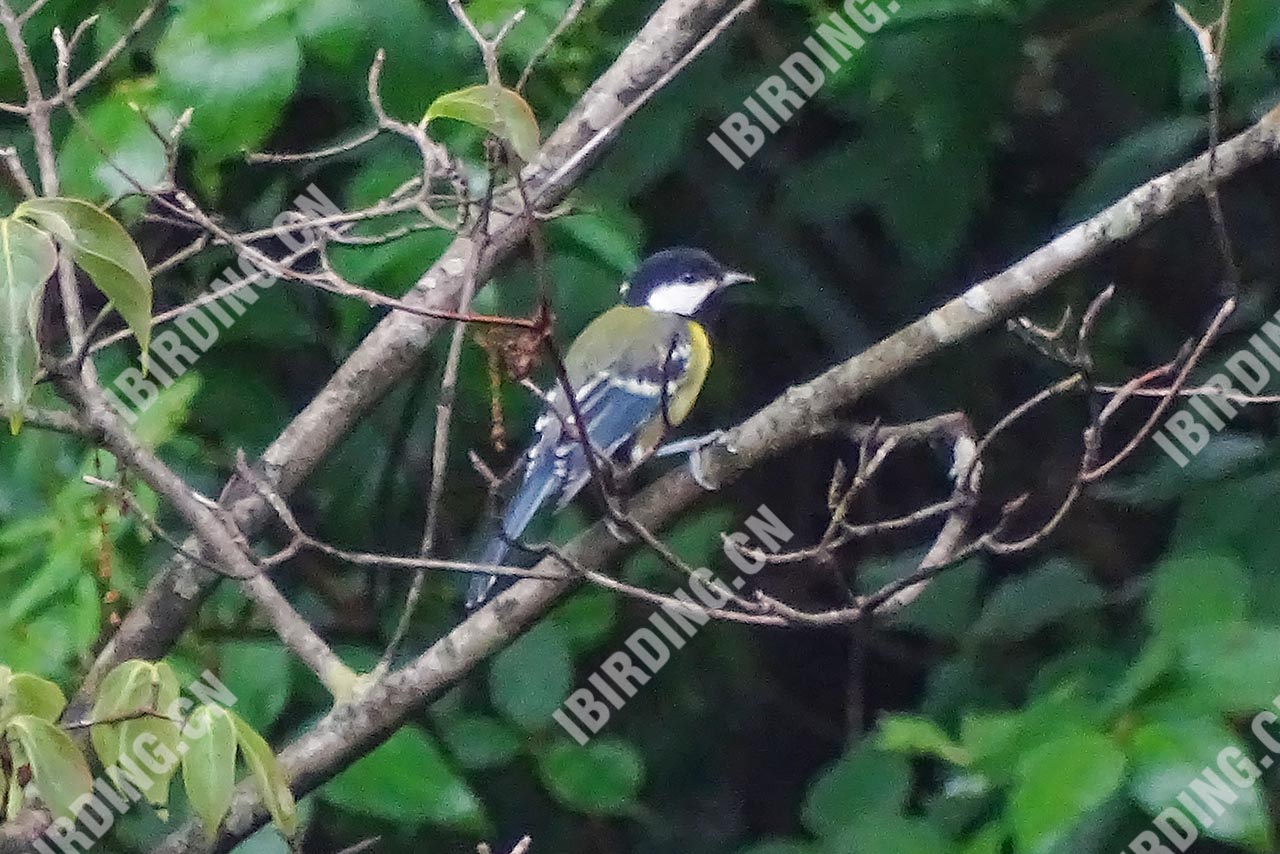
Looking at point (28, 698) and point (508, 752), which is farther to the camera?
point (508, 752)

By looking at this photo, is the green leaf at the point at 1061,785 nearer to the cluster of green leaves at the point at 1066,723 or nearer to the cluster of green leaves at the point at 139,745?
the cluster of green leaves at the point at 1066,723

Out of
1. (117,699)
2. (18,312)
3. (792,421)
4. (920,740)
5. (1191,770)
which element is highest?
(18,312)

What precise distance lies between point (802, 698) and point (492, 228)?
1.07m

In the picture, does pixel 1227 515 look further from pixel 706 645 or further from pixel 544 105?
pixel 544 105

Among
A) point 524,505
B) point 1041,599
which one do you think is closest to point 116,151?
point 524,505

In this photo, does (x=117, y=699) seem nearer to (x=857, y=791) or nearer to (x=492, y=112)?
(x=492, y=112)

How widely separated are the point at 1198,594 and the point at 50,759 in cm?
114

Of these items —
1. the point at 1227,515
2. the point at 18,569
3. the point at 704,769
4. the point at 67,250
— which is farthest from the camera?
the point at 704,769

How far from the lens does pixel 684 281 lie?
2.28 m

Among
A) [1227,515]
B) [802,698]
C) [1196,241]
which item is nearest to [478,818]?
[802,698]

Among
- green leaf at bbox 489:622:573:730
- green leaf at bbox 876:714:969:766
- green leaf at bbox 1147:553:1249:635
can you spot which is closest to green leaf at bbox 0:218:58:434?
green leaf at bbox 489:622:573:730

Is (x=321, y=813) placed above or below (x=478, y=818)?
above

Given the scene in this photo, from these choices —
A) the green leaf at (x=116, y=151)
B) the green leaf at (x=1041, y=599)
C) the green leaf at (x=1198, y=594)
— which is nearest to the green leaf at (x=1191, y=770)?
the green leaf at (x=1198, y=594)

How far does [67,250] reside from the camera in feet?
3.34
